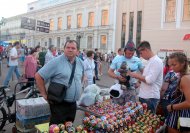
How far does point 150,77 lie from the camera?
163 inches

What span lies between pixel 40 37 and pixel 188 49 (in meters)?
38.6

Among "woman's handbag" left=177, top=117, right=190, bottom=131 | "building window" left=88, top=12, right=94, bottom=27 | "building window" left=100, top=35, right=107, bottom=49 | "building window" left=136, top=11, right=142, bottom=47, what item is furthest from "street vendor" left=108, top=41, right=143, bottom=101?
"building window" left=88, top=12, right=94, bottom=27

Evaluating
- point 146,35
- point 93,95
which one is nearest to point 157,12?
point 146,35

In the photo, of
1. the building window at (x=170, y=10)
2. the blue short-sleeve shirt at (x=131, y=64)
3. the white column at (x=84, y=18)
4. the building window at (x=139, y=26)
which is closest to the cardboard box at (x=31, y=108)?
the blue short-sleeve shirt at (x=131, y=64)

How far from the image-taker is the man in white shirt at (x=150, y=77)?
4160 mm

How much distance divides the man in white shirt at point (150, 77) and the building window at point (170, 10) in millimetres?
28440

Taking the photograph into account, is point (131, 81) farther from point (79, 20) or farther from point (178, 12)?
point (79, 20)

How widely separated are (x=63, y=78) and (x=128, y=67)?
145 centimetres

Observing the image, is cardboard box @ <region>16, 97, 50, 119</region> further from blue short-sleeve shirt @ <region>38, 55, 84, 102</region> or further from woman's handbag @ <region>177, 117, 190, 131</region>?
woman's handbag @ <region>177, 117, 190, 131</region>

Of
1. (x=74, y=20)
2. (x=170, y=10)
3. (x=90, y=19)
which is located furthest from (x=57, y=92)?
(x=74, y=20)

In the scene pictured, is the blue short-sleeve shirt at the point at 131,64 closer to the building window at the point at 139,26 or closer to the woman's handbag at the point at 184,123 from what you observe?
the woman's handbag at the point at 184,123

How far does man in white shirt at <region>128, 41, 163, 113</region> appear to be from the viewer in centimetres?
416

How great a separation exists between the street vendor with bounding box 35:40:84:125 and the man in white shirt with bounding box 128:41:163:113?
103 centimetres

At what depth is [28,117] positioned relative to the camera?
184 inches
